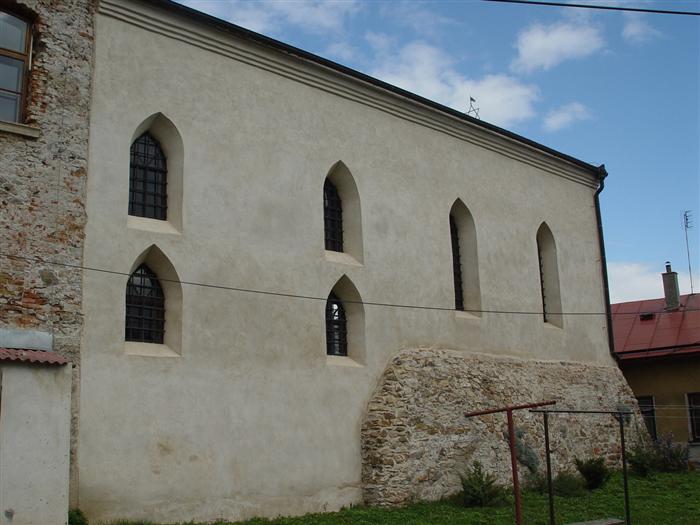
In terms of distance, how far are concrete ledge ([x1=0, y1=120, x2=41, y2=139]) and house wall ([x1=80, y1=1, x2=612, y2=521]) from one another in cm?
92

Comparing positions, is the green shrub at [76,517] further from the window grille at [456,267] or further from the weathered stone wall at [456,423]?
the window grille at [456,267]

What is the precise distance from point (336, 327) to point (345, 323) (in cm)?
25

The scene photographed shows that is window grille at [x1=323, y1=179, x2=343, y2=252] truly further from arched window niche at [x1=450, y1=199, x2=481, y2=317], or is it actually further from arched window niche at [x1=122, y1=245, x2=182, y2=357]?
arched window niche at [x1=122, y1=245, x2=182, y2=357]

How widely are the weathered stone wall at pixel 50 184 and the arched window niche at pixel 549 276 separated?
12530mm

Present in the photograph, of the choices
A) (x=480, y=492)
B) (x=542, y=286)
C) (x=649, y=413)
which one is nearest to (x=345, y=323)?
(x=480, y=492)

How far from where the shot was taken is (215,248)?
1396 centimetres

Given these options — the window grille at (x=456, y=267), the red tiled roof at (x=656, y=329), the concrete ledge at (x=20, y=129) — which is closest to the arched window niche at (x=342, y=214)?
the window grille at (x=456, y=267)

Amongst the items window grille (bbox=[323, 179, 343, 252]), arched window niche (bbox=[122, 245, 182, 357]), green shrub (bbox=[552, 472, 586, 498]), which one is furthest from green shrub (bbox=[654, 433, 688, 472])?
arched window niche (bbox=[122, 245, 182, 357])

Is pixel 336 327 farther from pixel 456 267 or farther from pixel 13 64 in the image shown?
pixel 13 64

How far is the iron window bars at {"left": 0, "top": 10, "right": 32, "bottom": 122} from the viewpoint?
12195mm

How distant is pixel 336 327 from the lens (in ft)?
52.6

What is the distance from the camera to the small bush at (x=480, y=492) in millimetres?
15500

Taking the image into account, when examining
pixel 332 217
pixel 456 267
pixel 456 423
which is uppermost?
pixel 332 217

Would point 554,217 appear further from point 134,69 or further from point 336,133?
point 134,69
